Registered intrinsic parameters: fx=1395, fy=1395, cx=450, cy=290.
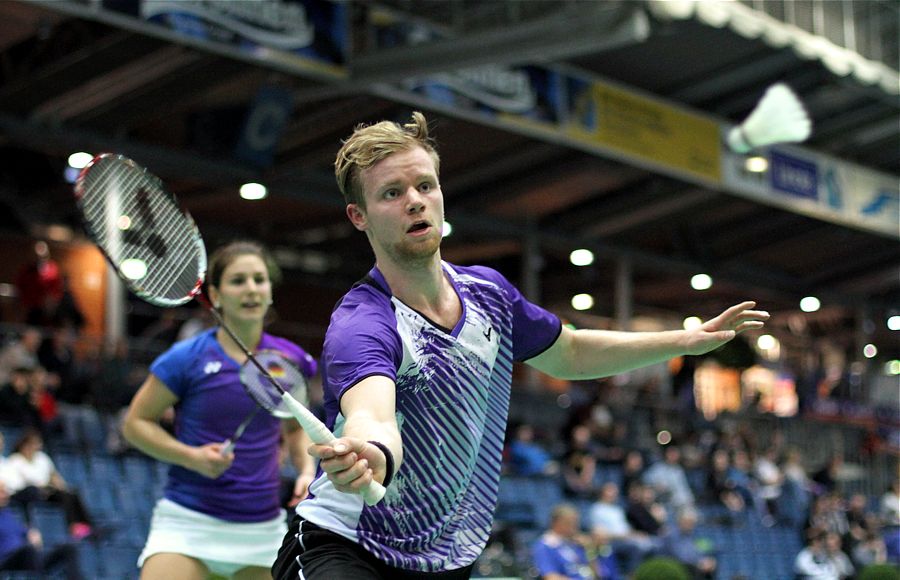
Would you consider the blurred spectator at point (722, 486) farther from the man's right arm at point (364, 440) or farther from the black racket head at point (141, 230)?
the man's right arm at point (364, 440)

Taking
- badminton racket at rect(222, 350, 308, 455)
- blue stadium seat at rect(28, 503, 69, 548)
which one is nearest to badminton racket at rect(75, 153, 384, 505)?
badminton racket at rect(222, 350, 308, 455)

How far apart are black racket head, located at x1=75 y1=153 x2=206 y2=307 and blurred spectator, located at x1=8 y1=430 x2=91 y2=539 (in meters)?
8.25

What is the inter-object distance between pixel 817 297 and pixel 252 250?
27638mm

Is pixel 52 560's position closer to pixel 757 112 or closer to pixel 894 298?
pixel 757 112

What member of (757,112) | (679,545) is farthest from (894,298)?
(679,545)

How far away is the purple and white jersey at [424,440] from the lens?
4070 millimetres

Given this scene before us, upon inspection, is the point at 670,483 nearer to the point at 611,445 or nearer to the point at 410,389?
the point at 611,445

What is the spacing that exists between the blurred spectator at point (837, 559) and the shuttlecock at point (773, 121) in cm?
602

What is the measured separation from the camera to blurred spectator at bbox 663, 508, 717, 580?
60.7 feet

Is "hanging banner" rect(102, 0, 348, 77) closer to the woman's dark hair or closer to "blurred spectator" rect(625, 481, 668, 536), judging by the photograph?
"blurred spectator" rect(625, 481, 668, 536)

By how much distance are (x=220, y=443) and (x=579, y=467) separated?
14.0 meters

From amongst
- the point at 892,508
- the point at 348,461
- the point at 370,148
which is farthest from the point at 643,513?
the point at 348,461

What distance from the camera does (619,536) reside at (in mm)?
18047

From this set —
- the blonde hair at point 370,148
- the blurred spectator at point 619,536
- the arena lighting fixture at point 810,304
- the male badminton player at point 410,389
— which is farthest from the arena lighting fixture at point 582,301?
the blonde hair at point 370,148
